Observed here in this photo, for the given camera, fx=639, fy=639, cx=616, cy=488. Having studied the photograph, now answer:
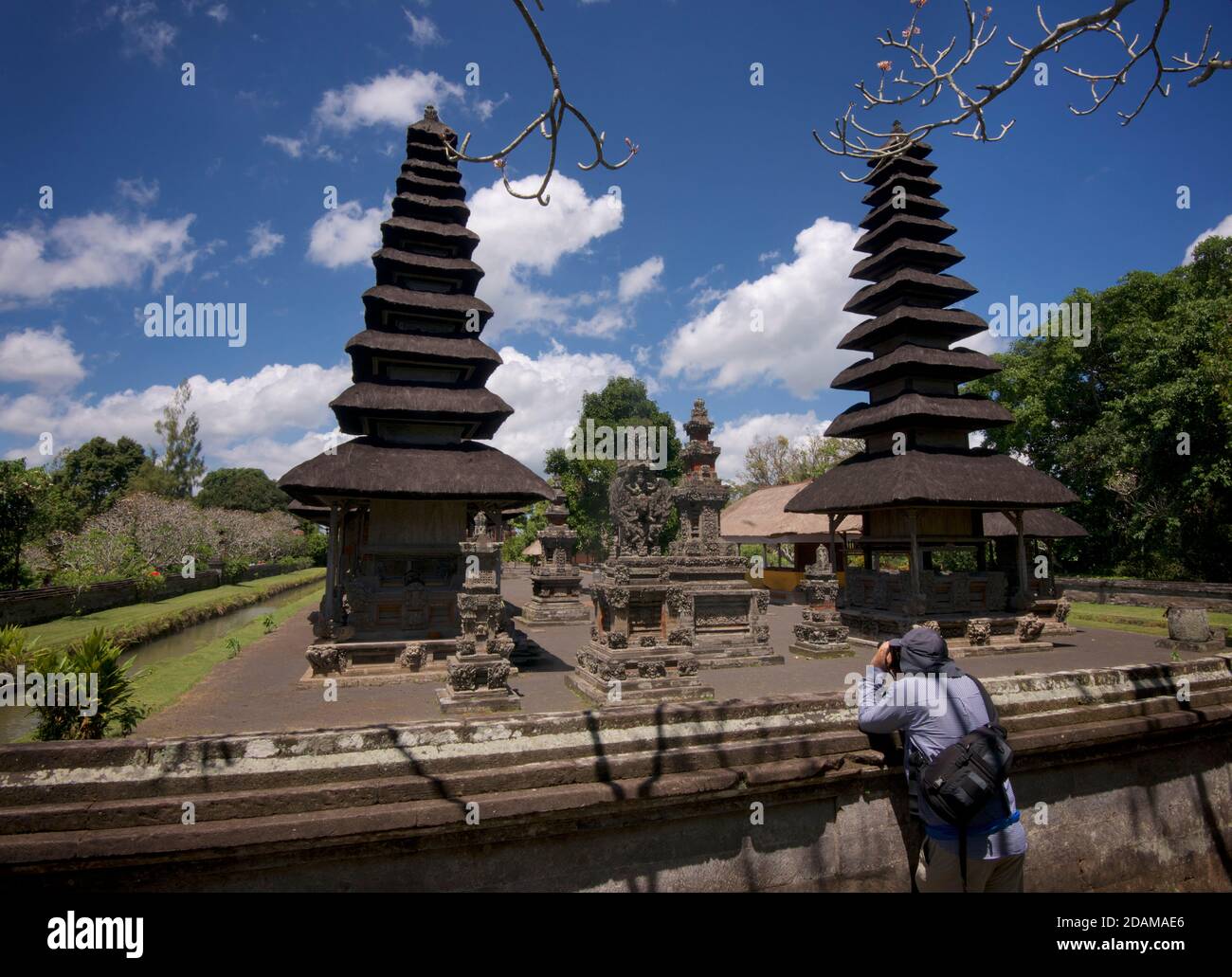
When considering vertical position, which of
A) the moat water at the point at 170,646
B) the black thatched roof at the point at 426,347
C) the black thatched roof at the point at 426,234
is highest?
the black thatched roof at the point at 426,234

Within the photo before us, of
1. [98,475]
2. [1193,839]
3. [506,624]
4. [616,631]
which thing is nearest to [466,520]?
[506,624]

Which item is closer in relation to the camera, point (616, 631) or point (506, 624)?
point (616, 631)

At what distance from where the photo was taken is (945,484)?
16.7 meters

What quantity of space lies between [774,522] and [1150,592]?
15.7m

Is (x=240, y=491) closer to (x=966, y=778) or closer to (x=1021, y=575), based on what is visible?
(x=1021, y=575)


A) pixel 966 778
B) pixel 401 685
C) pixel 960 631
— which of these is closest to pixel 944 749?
pixel 966 778

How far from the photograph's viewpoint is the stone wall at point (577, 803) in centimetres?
330

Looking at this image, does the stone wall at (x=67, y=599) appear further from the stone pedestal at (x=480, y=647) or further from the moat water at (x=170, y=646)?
the stone pedestal at (x=480, y=647)

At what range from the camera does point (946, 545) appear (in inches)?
731

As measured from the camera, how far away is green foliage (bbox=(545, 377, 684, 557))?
157ft

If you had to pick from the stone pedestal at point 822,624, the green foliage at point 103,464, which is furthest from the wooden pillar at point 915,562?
the green foliage at point 103,464

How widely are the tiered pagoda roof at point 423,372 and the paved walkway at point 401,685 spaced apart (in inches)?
155

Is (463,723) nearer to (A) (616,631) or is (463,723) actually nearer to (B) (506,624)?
(A) (616,631)
